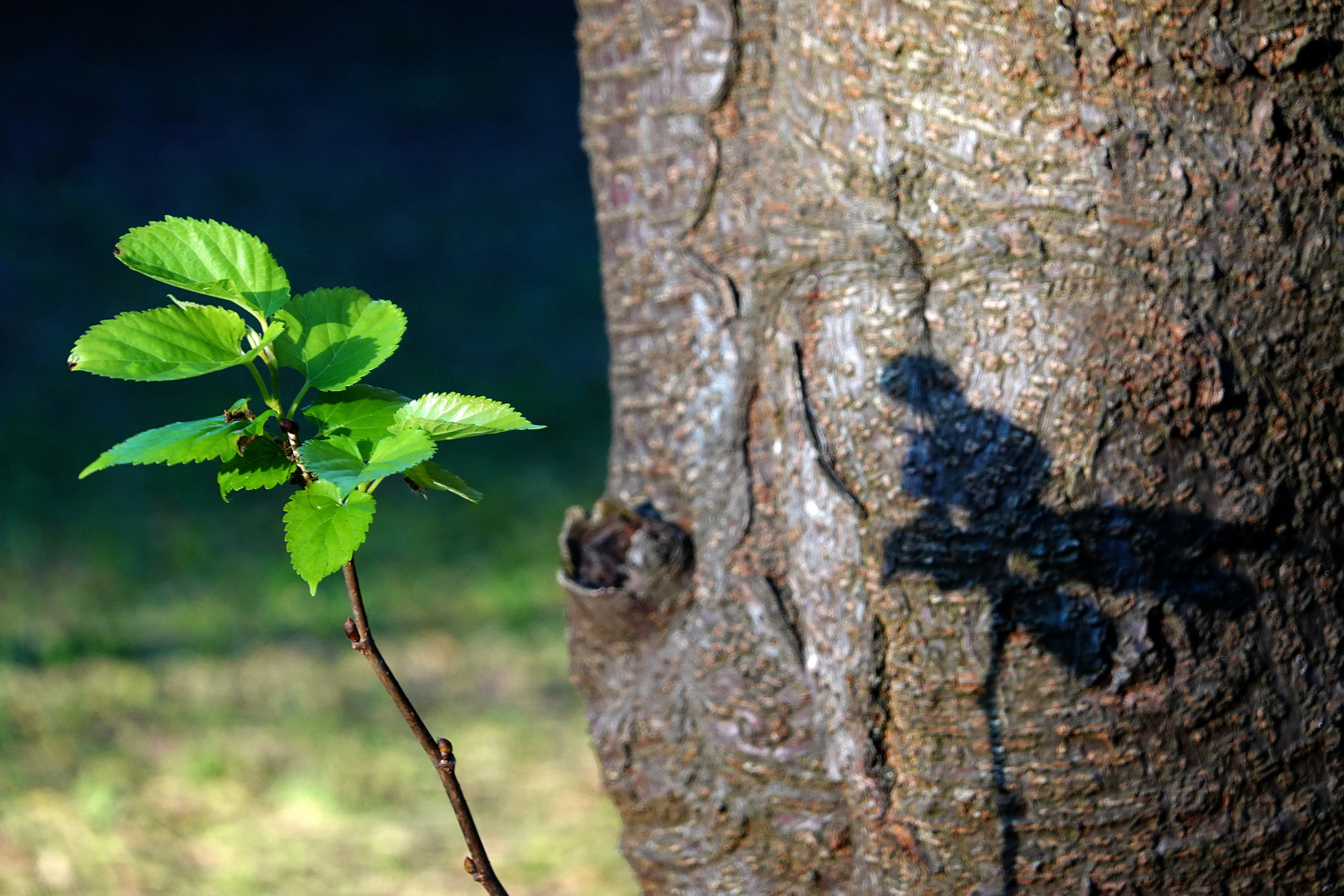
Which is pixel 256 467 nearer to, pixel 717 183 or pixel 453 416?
pixel 453 416

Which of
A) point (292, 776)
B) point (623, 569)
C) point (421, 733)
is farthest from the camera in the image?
point (292, 776)

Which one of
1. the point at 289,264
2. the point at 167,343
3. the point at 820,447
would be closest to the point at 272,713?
the point at 820,447

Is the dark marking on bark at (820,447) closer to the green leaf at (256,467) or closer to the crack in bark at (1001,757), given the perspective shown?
the crack in bark at (1001,757)

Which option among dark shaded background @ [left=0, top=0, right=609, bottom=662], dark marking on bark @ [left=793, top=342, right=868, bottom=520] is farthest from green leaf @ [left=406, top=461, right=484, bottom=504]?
dark shaded background @ [left=0, top=0, right=609, bottom=662]

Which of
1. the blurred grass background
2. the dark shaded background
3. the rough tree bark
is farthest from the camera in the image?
the dark shaded background

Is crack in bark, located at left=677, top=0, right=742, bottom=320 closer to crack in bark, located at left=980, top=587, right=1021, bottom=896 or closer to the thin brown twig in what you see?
crack in bark, located at left=980, top=587, right=1021, bottom=896
